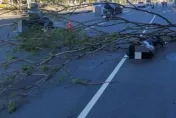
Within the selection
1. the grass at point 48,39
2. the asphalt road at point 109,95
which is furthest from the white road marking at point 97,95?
the grass at point 48,39

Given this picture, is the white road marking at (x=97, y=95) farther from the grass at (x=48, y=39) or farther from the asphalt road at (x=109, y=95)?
the grass at (x=48, y=39)

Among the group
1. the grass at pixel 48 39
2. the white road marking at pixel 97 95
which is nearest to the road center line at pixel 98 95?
the white road marking at pixel 97 95

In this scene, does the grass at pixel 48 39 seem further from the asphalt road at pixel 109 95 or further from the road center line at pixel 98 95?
the road center line at pixel 98 95

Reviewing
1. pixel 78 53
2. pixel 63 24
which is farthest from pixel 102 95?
pixel 78 53

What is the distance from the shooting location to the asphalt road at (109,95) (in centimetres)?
751

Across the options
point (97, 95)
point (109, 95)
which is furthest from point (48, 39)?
point (109, 95)

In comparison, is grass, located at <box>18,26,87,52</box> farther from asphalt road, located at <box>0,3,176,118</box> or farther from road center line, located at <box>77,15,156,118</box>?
road center line, located at <box>77,15,156,118</box>

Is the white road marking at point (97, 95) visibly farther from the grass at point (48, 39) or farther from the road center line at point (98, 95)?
the grass at point (48, 39)

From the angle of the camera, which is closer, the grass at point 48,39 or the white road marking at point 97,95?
the grass at point 48,39

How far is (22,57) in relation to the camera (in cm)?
755

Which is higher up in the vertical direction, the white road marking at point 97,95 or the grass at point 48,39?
the grass at point 48,39

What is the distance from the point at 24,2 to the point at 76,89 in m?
4.47

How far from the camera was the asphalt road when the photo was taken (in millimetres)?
7508

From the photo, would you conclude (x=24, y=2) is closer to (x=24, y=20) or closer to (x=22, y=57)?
(x=24, y=20)
